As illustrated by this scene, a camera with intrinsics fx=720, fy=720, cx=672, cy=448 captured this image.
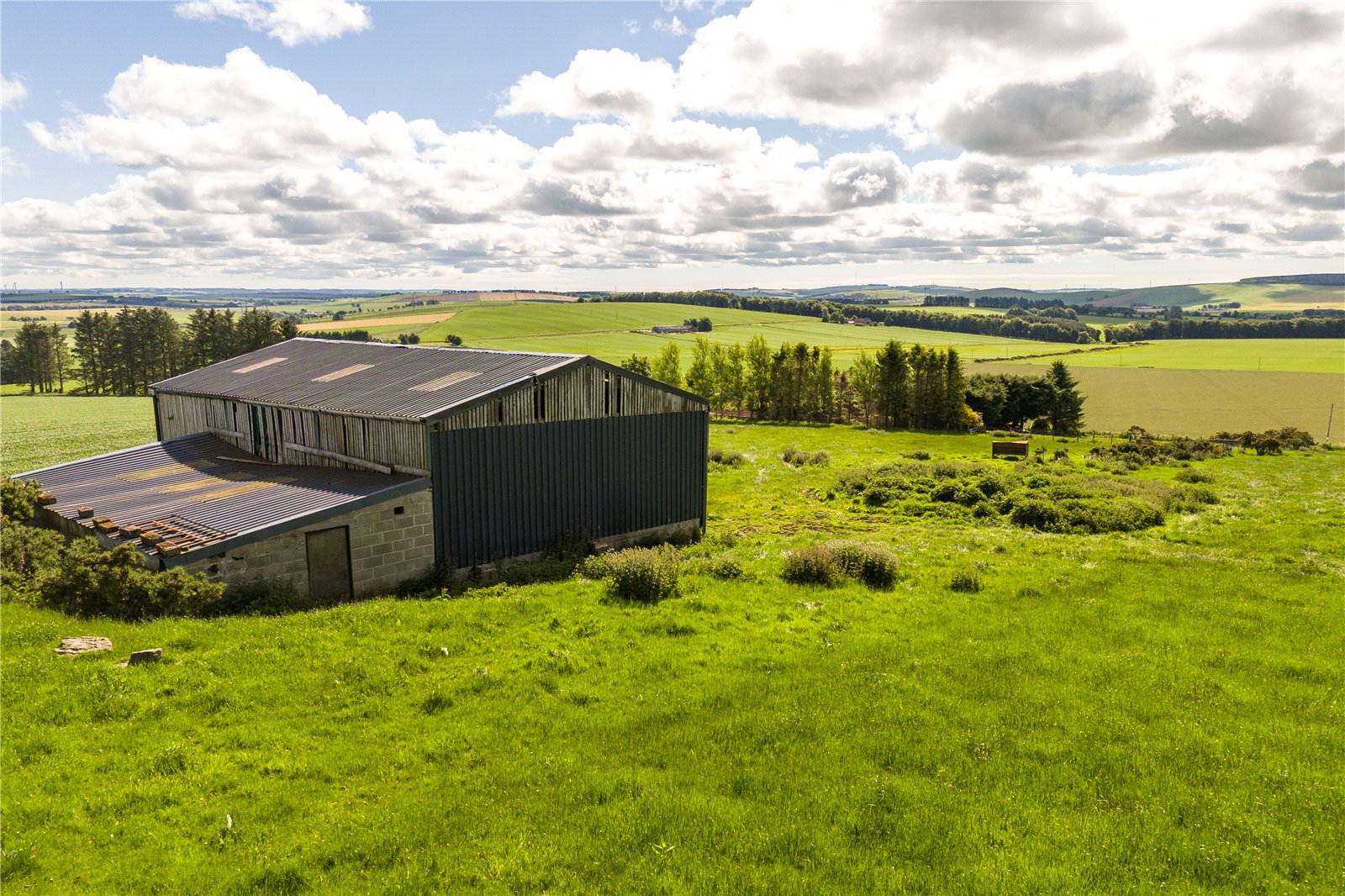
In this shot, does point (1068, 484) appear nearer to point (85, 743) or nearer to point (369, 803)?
point (369, 803)

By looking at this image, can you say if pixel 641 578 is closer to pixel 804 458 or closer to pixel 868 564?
pixel 868 564

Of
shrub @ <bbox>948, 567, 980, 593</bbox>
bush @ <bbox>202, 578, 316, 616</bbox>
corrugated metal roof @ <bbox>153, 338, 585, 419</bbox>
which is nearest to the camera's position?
bush @ <bbox>202, 578, 316, 616</bbox>

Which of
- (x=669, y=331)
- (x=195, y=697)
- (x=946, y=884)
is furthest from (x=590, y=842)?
(x=669, y=331)

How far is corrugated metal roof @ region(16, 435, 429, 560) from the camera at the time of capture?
19484 millimetres

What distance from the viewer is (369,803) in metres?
10.4

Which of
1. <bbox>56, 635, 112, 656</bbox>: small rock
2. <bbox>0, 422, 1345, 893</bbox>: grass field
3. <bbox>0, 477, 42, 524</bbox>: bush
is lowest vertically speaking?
<bbox>0, 422, 1345, 893</bbox>: grass field

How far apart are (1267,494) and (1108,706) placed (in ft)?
120

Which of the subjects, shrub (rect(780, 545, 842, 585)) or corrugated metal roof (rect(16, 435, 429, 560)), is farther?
shrub (rect(780, 545, 842, 585))

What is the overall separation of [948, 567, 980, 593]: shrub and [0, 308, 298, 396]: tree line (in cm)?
9806

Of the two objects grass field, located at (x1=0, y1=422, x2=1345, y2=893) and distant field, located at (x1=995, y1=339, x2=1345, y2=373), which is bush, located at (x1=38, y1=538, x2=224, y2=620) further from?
distant field, located at (x1=995, y1=339, x2=1345, y2=373)

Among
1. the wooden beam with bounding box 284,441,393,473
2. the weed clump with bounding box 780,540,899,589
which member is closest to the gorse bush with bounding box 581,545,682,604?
the weed clump with bounding box 780,540,899,589

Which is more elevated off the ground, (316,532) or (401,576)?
(316,532)

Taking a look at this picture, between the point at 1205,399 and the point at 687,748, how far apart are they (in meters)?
102

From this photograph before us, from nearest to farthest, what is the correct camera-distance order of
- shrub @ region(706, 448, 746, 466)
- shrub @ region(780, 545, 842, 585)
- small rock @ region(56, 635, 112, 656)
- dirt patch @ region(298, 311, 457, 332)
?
1. small rock @ region(56, 635, 112, 656)
2. shrub @ region(780, 545, 842, 585)
3. shrub @ region(706, 448, 746, 466)
4. dirt patch @ region(298, 311, 457, 332)
